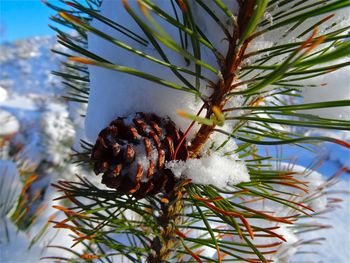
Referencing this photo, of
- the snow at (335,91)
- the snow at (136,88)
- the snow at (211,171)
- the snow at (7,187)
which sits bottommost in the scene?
the snow at (7,187)

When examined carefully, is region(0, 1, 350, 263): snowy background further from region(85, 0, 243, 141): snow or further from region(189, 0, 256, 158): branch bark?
→ region(189, 0, 256, 158): branch bark

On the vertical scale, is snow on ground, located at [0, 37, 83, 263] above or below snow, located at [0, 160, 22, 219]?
below

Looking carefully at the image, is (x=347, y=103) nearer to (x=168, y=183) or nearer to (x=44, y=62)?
(x=168, y=183)

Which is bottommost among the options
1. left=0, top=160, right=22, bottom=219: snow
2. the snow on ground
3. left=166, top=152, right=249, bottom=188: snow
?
the snow on ground

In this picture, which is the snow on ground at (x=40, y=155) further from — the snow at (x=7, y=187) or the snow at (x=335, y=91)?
the snow at (x=335, y=91)

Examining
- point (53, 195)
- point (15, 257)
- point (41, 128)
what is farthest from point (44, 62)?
point (15, 257)

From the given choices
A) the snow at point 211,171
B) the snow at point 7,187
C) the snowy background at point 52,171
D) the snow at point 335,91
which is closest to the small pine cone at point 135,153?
the snow at point 211,171

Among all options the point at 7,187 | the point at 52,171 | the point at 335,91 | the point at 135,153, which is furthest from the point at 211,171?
the point at 52,171

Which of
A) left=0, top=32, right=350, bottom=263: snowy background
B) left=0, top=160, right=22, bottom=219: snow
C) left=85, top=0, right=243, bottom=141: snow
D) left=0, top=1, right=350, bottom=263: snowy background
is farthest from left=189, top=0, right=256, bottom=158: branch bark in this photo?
left=0, top=160, right=22, bottom=219: snow
